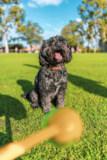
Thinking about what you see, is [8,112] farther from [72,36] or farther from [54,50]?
[72,36]

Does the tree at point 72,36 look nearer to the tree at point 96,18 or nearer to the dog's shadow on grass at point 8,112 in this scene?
the tree at point 96,18

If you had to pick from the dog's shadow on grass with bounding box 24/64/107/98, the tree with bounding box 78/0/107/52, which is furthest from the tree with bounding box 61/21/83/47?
the dog's shadow on grass with bounding box 24/64/107/98

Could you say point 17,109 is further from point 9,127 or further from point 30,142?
point 30,142

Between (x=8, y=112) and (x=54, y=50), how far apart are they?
202 centimetres

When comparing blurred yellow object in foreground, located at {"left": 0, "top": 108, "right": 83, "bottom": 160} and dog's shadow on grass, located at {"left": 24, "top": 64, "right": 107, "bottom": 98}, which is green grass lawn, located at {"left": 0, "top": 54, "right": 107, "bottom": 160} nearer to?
dog's shadow on grass, located at {"left": 24, "top": 64, "right": 107, "bottom": 98}

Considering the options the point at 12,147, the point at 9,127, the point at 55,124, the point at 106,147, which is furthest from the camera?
the point at 9,127

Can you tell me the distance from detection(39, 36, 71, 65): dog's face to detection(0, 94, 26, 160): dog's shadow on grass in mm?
1546

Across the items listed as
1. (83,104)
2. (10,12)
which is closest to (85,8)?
(10,12)

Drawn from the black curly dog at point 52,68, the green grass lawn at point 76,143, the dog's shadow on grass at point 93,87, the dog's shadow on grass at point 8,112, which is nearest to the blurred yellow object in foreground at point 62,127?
the green grass lawn at point 76,143

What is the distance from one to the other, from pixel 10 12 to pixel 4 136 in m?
46.9

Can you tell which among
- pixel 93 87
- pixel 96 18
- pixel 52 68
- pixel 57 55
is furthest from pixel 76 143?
pixel 96 18

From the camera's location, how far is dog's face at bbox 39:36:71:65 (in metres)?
3.06

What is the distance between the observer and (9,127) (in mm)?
2799

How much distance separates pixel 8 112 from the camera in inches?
137
